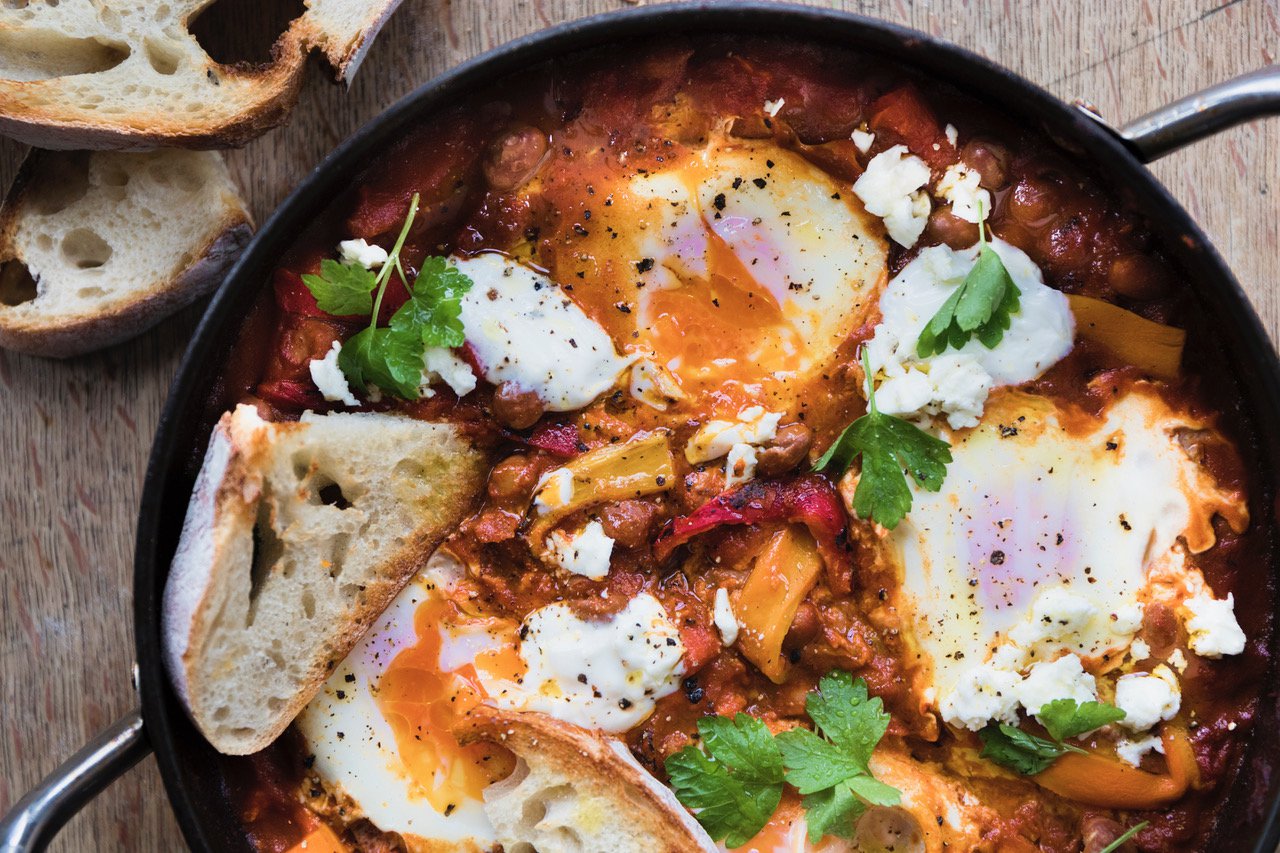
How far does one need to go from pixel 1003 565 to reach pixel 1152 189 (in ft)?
3.36

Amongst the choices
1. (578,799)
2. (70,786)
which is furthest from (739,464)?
(70,786)

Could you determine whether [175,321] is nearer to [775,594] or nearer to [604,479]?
[604,479]

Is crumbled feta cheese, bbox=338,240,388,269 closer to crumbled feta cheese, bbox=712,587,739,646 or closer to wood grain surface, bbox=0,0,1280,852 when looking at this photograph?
wood grain surface, bbox=0,0,1280,852

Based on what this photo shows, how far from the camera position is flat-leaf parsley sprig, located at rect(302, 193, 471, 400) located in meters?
2.71

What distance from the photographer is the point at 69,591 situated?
3098mm

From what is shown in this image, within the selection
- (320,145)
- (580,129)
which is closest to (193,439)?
(320,145)

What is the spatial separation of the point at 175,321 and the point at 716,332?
152 cm

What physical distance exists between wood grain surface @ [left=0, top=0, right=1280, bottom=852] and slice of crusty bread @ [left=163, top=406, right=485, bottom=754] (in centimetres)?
57

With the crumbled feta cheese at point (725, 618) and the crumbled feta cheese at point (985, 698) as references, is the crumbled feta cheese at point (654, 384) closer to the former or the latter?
the crumbled feta cheese at point (725, 618)

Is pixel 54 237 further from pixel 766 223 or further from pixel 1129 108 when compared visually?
pixel 1129 108

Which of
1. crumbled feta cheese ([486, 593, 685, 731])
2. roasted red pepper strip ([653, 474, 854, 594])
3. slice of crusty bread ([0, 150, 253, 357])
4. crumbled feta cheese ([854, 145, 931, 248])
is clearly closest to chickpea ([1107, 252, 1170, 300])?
crumbled feta cheese ([854, 145, 931, 248])

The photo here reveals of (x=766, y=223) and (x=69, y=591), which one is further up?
(x=766, y=223)

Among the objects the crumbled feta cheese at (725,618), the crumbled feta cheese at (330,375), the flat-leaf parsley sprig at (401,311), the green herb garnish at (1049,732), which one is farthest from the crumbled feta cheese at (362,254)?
the green herb garnish at (1049,732)

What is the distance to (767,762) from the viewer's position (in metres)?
2.84
